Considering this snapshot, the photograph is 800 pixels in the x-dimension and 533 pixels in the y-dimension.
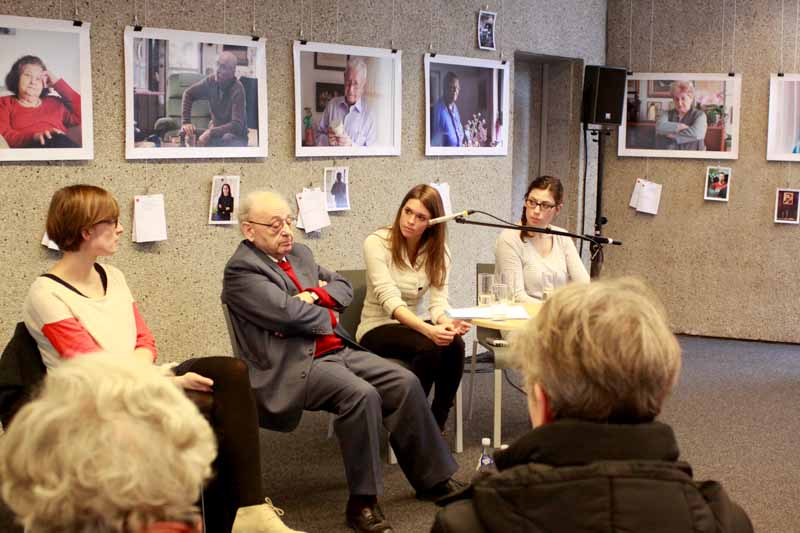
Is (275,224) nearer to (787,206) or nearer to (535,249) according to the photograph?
(535,249)

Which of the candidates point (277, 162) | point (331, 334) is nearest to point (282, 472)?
point (331, 334)

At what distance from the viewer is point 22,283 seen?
3.97 m

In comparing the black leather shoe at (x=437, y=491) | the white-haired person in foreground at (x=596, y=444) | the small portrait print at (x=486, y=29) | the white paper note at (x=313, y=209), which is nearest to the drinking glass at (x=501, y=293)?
the black leather shoe at (x=437, y=491)

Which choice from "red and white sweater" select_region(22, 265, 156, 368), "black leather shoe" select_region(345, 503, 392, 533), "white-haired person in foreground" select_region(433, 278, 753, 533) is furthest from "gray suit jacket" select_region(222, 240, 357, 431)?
"white-haired person in foreground" select_region(433, 278, 753, 533)

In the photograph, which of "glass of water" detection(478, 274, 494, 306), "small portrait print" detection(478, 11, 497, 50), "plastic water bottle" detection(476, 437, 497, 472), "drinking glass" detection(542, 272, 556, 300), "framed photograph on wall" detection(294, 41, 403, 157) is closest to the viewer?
"plastic water bottle" detection(476, 437, 497, 472)

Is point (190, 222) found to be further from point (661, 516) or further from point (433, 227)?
point (661, 516)

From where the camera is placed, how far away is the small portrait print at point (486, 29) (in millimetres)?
5984

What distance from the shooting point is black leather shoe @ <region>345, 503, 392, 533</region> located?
347 cm

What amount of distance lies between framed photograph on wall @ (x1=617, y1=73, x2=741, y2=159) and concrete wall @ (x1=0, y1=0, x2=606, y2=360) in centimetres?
96

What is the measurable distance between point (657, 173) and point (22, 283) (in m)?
4.49

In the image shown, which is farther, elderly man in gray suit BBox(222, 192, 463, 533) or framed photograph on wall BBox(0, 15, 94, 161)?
framed photograph on wall BBox(0, 15, 94, 161)

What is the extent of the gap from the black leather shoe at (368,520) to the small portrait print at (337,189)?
2007mm

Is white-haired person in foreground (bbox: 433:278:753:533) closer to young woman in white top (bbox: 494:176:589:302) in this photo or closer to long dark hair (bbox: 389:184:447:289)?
long dark hair (bbox: 389:184:447:289)

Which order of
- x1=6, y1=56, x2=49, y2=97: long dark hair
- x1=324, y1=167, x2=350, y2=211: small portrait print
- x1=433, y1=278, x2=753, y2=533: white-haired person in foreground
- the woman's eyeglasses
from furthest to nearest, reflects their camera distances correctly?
1. x1=324, y1=167, x2=350, y2=211: small portrait print
2. x1=6, y1=56, x2=49, y2=97: long dark hair
3. the woman's eyeglasses
4. x1=433, y1=278, x2=753, y2=533: white-haired person in foreground
